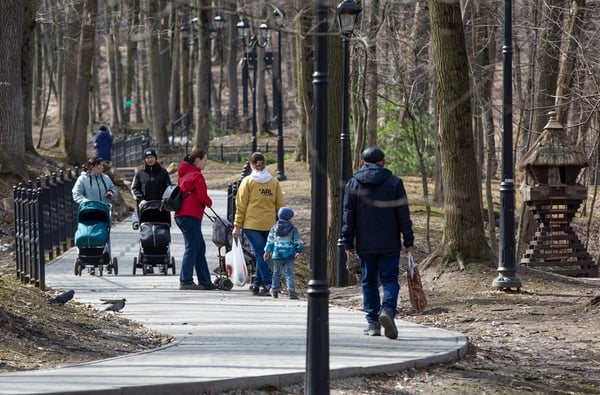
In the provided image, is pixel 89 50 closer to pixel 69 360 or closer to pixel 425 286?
pixel 425 286

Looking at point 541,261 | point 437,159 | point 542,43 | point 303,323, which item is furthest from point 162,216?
point 437,159

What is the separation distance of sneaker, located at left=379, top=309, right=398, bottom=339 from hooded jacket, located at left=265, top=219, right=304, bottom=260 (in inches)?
125

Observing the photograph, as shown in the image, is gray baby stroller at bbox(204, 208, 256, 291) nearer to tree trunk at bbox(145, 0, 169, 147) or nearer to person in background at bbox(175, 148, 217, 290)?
person in background at bbox(175, 148, 217, 290)

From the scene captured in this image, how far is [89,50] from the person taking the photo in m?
33.2

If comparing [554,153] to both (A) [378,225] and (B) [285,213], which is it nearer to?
(B) [285,213]

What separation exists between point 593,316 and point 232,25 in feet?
172

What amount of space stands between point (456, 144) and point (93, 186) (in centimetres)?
491

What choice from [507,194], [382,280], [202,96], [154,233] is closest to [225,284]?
[154,233]

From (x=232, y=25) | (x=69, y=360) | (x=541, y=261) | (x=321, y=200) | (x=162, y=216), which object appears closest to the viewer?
(x=321, y=200)

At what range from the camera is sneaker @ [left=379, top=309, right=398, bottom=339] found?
1056cm

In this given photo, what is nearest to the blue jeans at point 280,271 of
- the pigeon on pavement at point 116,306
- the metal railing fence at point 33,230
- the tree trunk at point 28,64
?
the pigeon on pavement at point 116,306

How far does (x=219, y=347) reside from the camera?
396 inches

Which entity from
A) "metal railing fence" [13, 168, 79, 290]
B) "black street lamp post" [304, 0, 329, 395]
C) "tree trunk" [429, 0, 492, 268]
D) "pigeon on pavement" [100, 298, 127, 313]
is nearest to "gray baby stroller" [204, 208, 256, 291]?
"metal railing fence" [13, 168, 79, 290]

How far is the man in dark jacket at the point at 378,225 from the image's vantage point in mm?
10617
